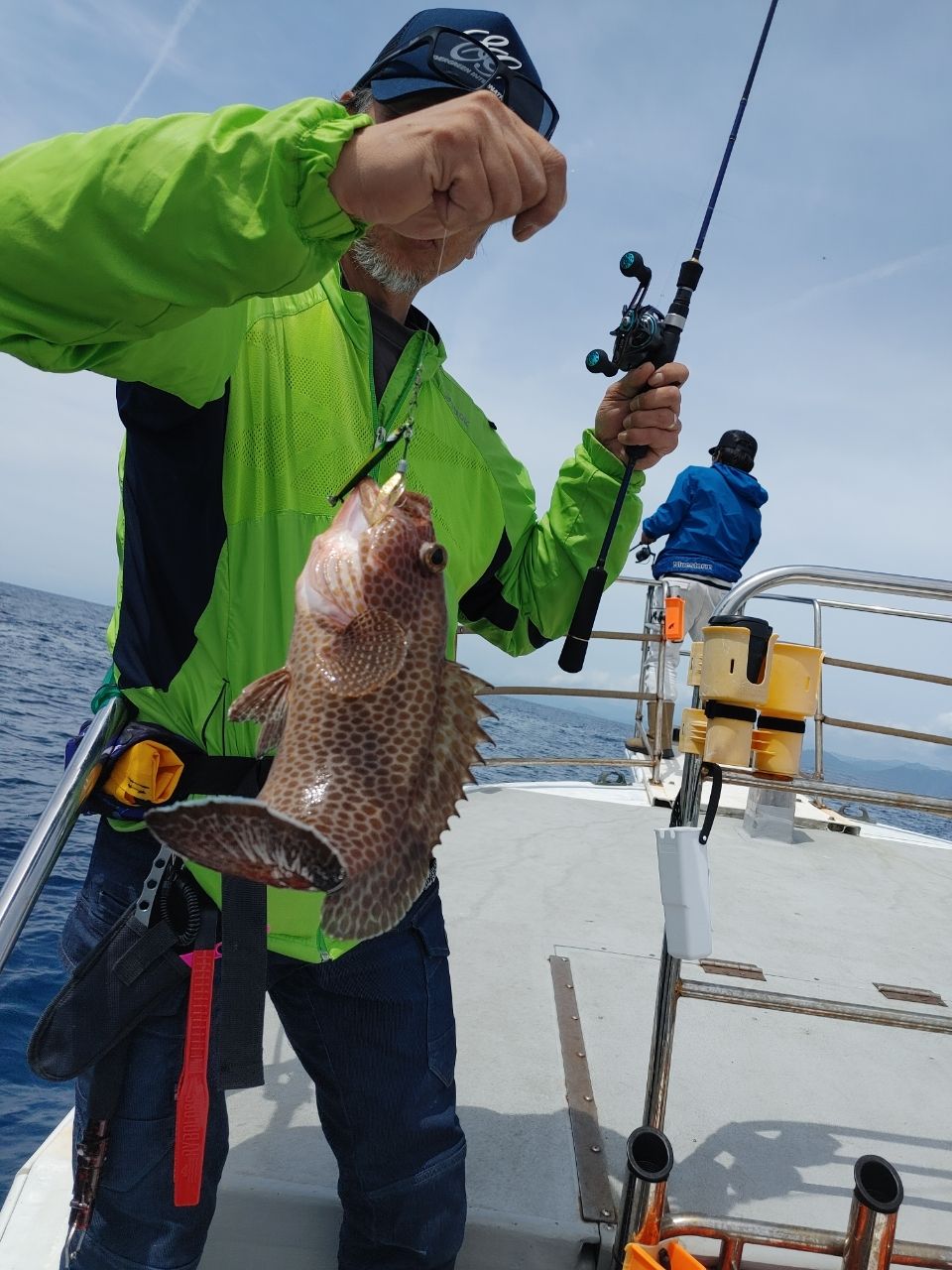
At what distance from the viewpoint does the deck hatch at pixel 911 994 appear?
394 cm

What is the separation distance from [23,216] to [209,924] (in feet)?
4.75

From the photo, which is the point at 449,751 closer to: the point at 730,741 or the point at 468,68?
the point at 730,741

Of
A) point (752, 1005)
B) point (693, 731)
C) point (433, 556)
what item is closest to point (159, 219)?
point (433, 556)

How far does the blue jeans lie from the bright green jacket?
0.68 ft

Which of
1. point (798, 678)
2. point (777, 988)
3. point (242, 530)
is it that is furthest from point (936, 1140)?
point (242, 530)

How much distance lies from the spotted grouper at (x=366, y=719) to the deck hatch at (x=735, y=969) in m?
2.88

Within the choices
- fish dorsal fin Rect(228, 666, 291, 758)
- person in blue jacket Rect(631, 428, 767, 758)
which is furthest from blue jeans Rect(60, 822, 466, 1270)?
person in blue jacket Rect(631, 428, 767, 758)

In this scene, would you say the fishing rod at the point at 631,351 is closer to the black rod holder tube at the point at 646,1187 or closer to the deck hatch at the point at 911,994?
the black rod holder tube at the point at 646,1187

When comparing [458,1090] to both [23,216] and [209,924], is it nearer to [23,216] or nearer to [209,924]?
[209,924]

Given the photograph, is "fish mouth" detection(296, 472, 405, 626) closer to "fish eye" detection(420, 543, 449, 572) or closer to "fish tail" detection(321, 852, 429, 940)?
"fish eye" detection(420, 543, 449, 572)

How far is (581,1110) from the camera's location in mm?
Result: 2936

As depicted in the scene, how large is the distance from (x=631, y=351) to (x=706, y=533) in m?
5.76

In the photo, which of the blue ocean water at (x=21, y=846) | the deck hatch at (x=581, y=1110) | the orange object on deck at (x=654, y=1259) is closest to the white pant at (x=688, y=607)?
the blue ocean water at (x=21, y=846)

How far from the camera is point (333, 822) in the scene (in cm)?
135
